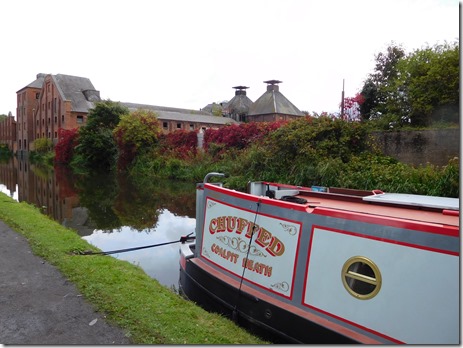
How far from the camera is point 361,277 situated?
2.84 m

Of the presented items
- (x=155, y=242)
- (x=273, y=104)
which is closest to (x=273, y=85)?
(x=273, y=104)

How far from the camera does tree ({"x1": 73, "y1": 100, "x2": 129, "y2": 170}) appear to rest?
27.7 metres

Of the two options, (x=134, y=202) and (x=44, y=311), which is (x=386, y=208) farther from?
(x=134, y=202)

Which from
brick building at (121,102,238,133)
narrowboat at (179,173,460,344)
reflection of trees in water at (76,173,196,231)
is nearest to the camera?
narrowboat at (179,173,460,344)

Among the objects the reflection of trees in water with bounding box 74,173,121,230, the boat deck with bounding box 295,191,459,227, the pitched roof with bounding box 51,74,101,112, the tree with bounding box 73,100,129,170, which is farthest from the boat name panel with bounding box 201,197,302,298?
the pitched roof with bounding box 51,74,101,112

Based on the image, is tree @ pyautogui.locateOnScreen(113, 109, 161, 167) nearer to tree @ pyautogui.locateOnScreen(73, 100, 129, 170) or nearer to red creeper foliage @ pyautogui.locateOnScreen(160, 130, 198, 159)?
red creeper foliage @ pyautogui.locateOnScreen(160, 130, 198, 159)

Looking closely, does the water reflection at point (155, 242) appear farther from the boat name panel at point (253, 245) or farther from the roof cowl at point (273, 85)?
the roof cowl at point (273, 85)

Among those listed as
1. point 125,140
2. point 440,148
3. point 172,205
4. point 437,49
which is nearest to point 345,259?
point 440,148

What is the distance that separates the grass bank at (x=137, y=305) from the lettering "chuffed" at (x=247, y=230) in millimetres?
878

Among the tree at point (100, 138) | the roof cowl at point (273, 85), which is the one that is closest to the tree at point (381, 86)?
the tree at point (100, 138)

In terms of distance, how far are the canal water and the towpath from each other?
6.27ft

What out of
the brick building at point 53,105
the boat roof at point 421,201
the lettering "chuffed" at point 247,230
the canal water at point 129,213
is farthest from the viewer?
the brick building at point 53,105

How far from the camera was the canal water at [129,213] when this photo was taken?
21.8 ft

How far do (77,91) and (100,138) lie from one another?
18393mm
